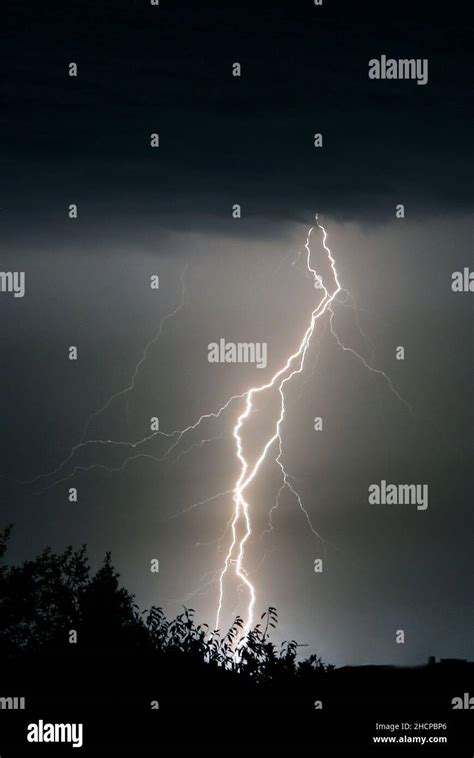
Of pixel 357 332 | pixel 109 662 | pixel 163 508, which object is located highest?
pixel 357 332

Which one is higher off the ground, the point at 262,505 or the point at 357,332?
the point at 357,332

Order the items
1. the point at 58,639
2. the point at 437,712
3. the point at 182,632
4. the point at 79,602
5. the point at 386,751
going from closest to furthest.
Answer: the point at 386,751
the point at 437,712
the point at 182,632
the point at 58,639
the point at 79,602

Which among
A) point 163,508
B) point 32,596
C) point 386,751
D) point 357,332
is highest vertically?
point 357,332

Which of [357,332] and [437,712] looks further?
[357,332]

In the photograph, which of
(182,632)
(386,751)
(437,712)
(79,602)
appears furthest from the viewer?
(79,602)

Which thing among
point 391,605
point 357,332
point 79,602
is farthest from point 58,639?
point 357,332

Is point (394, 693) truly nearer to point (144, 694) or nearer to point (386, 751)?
point (386, 751)

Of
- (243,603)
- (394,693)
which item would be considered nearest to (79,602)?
(243,603)

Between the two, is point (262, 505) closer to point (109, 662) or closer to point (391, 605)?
point (391, 605)

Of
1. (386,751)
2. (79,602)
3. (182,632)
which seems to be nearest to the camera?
(386,751)
